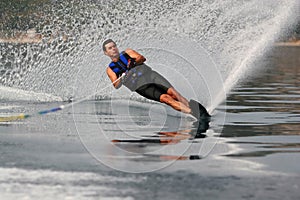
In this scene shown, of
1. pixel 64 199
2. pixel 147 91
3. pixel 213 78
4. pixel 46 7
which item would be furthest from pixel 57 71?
pixel 46 7

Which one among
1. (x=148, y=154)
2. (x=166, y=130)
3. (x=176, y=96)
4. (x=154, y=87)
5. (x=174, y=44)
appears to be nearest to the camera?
(x=148, y=154)

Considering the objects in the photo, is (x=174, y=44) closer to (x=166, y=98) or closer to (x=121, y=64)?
(x=121, y=64)

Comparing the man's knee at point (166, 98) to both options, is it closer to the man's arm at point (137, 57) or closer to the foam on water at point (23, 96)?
the man's arm at point (137, 57)

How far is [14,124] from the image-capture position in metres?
11.1

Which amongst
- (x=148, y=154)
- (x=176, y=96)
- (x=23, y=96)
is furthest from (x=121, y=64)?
(x=23, y=96)

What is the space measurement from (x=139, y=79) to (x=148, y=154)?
135 inches

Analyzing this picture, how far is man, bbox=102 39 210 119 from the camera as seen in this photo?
11.6m

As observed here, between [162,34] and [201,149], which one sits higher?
[162,34]

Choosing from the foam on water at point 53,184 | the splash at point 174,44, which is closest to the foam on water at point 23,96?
the splash at point 174,44

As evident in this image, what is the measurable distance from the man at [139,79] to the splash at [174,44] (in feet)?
14.8

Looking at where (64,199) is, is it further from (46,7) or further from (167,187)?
(46,7)

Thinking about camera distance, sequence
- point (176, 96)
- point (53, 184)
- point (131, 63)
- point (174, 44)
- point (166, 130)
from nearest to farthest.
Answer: point (53, 184) → point (166, 130) → point (176, 96) → point (131, 63) → point (174, 44)

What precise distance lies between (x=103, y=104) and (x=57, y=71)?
3.31 metres

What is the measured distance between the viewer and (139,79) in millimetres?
11805
